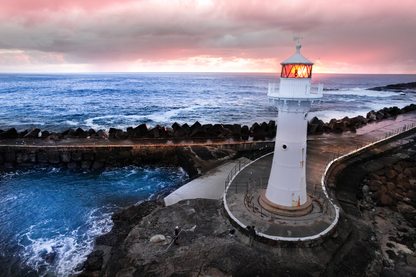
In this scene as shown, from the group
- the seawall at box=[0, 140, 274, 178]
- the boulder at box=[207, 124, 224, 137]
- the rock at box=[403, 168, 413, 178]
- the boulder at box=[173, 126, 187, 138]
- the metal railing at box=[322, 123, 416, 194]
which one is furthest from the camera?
the boulder at box=[207, 124, 224, 137]

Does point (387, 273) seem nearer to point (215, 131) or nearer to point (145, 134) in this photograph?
point (215, 131)

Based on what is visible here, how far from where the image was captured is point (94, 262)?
9125 millimetres

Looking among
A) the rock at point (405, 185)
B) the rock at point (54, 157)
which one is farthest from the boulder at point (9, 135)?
the rock at point (405, 185)

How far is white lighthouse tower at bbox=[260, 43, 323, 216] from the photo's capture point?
7.99 metres

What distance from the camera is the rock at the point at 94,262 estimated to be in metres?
9.02

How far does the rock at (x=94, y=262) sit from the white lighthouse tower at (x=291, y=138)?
625cm

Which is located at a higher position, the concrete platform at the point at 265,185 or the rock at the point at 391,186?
the concrete platform at the point at 265,185

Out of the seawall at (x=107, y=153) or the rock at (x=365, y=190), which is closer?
the rock at (x=365, y=190)

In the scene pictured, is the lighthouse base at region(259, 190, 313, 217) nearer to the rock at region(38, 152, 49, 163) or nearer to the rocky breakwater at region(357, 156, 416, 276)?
the rocky breakwater at region(357, 156, 416, 276)

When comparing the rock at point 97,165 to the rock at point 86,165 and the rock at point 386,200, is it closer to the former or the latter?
the rock at point 86,165

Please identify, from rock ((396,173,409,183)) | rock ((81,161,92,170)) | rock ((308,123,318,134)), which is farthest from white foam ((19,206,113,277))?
rock ((308,123,318,134))

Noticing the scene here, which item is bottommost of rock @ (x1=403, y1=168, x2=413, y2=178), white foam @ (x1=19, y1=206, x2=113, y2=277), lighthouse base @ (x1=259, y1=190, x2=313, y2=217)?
white foam @ (x1=19, y1=206, x2=113, y2=277)

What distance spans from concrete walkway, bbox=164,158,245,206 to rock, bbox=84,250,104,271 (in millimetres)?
3544

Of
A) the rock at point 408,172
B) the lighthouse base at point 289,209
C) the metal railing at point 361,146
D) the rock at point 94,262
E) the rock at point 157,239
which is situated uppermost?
the metal railing at point 361,146
